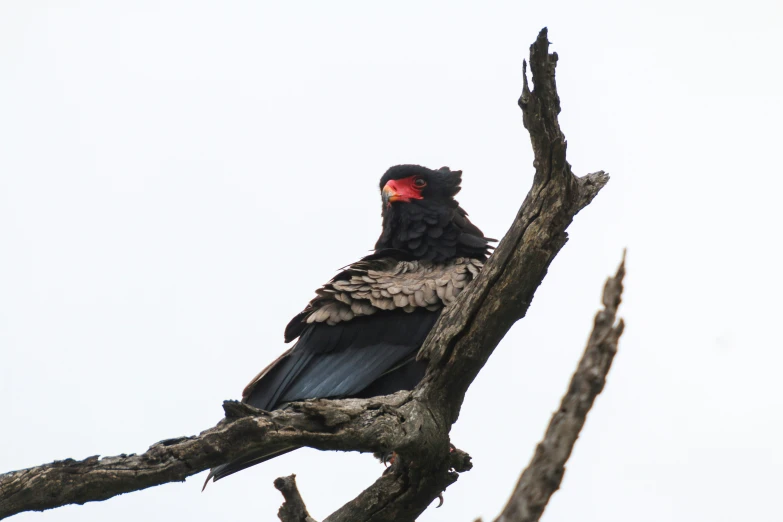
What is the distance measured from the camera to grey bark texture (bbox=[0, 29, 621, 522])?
4.11 metres

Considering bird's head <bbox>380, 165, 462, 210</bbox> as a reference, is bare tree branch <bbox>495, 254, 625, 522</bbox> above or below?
below

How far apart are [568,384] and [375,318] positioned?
3787 mm

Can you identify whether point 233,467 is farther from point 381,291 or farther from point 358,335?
point 381,291

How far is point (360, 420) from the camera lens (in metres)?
4.75

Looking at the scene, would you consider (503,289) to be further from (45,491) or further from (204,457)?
(45,491)

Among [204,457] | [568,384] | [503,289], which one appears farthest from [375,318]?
[568,384]

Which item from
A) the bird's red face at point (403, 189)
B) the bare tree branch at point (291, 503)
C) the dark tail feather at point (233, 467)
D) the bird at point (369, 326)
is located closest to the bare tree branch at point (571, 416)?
the bare tree branch at point (291, 503)

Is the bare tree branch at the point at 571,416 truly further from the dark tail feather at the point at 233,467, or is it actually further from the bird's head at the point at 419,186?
the bird's head at the point at 419,186

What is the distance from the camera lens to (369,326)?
272 inches

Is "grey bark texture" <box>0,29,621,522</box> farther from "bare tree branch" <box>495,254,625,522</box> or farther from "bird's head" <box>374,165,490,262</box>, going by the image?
"bird's head" <box>374,165,490,262</box>

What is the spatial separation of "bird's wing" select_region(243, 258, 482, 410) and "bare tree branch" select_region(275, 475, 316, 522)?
4.11ft

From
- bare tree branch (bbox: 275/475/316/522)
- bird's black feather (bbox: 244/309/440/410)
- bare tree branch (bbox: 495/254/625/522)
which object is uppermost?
bird's black feather (bbox: 244/309/440/410)

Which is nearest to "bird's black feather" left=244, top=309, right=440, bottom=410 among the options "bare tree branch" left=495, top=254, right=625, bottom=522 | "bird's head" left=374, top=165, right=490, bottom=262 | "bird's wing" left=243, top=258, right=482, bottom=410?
"bird's wing" left=243, top=258, right=482, bottom=410

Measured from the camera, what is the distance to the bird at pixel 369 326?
264 inches
